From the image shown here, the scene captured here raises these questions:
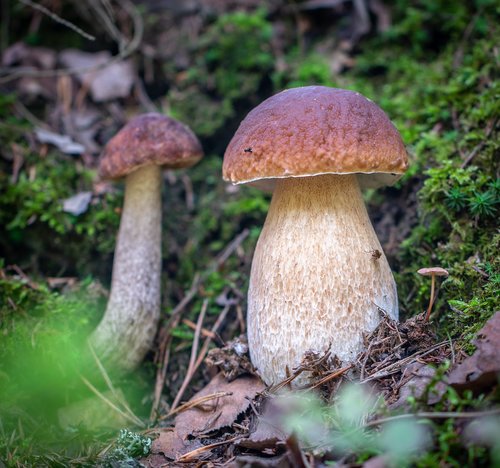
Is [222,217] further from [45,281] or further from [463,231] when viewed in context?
[463,231]

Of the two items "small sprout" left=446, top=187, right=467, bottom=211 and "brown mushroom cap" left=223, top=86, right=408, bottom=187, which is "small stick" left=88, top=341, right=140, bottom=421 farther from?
"small sprout" left=446, top=187, right=467, bottom=211

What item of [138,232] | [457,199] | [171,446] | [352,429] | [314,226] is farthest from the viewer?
[138,232]

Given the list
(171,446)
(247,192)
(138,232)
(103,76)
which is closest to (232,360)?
(171,446)

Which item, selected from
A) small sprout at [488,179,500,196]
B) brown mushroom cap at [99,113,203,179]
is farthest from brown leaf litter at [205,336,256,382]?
small sprout at [488,179,500,196]

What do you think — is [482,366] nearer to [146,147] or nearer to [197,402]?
[197,402]

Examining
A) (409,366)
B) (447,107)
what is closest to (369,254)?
(409,366)

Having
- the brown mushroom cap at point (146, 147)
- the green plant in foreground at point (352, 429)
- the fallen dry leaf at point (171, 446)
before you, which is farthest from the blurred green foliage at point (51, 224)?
the green plant in foreground at point (352, 429)
